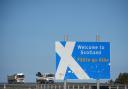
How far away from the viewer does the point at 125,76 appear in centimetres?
7331

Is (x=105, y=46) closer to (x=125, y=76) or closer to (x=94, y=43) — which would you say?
(x=94, y=43)

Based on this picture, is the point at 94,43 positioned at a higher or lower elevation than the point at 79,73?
higher

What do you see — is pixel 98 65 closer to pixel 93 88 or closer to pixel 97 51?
pixel 97 51

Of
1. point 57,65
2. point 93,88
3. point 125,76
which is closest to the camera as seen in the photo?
point 57,65

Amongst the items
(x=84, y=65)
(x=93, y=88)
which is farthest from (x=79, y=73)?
(x=93, y=88)

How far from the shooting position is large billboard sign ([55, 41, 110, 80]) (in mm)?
20703

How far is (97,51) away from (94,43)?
385mm

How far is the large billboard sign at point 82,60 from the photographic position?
2070cm

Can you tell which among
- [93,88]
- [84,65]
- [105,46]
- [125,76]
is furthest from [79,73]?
[125,76]

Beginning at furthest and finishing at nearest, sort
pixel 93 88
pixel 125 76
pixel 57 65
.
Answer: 1. pixel 125 76
2. pixel 93 88
3. pixel 57 65

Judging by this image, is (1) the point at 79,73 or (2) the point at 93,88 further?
(2) the point at 93,88

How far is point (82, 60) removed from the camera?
20750 millimetres

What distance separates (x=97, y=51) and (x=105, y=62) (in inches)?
24.1

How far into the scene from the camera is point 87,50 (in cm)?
2077
